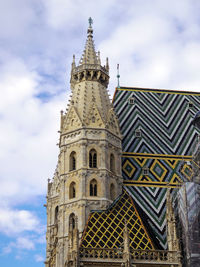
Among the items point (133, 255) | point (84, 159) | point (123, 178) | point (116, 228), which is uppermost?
point (84, 159)

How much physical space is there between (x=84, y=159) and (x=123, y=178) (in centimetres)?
228

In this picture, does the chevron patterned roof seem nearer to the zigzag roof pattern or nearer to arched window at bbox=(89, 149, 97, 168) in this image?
the zigzag roof pattern

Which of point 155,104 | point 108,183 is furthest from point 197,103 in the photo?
point 108,183

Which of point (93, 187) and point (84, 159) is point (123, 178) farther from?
point (84, 159)

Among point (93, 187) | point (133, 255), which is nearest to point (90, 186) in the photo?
point (93, 187)

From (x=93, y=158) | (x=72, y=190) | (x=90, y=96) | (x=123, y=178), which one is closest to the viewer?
(x=72, y=190)

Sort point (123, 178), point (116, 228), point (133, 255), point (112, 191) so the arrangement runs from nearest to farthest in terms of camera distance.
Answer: point (133, 255) < point (116, 228) < point (112, 191) < point (123, 178)

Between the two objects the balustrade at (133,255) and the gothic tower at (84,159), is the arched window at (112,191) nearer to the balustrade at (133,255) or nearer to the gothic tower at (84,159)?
the gothic tower at (84,159)

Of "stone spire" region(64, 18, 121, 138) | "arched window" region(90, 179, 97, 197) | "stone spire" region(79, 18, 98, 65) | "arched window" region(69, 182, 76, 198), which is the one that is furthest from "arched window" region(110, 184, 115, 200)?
"stone spire" region(79, 18, 98, 65)

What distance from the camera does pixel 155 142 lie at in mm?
28500

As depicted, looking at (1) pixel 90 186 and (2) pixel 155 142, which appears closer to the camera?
(1) pixel 90 186

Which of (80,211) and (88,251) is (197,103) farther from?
(88,251)

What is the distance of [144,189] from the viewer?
86.2 feet

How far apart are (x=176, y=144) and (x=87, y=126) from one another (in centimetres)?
511
